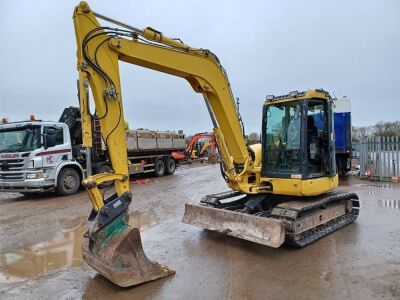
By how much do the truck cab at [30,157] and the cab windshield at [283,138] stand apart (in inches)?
301

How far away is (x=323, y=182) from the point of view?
6.20 metres

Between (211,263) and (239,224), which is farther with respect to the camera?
(239,224)

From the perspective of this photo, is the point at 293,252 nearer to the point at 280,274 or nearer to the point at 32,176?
the point at 280,274

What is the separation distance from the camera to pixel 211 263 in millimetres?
4996

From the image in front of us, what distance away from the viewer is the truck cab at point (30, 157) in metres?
10.8

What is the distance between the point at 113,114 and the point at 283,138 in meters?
3.05

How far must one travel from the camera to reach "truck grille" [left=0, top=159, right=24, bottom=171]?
10.9 m

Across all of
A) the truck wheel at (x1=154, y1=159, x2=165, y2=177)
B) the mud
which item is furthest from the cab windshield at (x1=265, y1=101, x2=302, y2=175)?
the truck wheel at (x1=154, y1=159, x2=165, y2=177)

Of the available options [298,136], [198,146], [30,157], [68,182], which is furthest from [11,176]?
[198,146]

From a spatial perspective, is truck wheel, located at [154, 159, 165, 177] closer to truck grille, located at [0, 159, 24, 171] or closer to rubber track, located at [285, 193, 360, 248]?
truck grille, located at [0, 159, 24, 171]

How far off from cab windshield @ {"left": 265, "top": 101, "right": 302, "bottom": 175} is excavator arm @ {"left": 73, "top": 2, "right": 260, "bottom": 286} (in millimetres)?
1806

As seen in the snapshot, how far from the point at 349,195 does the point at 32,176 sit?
9.05 m

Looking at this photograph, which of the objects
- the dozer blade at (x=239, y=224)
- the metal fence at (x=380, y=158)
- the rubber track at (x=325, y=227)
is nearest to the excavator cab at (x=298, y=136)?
the rubber track at (x=325, y=227)

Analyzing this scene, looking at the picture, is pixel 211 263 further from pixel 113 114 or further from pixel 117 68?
pixel 117 68
